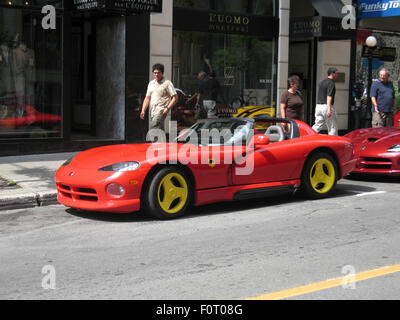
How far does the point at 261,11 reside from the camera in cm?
1558

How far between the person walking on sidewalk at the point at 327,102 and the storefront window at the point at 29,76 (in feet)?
18.0

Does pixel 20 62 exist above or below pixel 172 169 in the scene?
above

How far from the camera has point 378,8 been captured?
1702 cm

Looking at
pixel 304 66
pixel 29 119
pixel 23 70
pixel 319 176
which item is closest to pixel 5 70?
pixel 23 70

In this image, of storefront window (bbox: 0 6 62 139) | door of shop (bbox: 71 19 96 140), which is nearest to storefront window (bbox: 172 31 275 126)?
door of shop (bbox: 71 19 96 140)

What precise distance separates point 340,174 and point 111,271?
181 inches

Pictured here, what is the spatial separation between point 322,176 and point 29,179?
4.59 m

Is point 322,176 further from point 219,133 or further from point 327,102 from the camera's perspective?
point 327,102

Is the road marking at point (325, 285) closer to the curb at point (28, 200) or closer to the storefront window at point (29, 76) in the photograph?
the curb at point (28, 200)

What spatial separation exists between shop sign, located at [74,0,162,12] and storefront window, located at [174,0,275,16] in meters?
1.95

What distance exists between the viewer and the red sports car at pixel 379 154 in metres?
9.52

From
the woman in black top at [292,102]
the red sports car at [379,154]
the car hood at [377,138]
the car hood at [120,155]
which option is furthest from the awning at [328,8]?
the car hood at [120,155]
